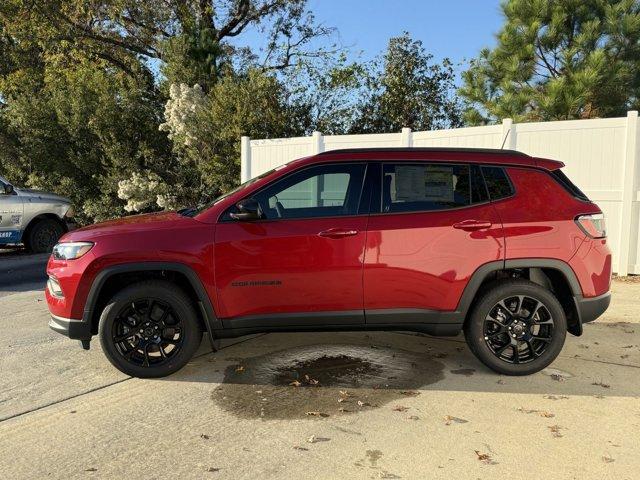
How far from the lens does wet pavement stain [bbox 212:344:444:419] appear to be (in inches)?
150

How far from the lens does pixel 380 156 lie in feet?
14.4

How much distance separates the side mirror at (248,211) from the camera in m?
4.11

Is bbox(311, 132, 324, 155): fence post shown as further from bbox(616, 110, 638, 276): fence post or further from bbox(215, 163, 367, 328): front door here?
bbox(215, 163, 367, 328): front door

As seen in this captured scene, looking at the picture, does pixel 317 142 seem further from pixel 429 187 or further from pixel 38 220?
pixel 429 187

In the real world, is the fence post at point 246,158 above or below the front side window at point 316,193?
above

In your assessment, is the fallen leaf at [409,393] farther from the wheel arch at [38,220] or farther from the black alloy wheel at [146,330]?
the wheel arch at [38,220]

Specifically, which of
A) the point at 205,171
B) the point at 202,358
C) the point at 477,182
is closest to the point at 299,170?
the point at 477,182

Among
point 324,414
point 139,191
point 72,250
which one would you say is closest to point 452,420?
point 324,414

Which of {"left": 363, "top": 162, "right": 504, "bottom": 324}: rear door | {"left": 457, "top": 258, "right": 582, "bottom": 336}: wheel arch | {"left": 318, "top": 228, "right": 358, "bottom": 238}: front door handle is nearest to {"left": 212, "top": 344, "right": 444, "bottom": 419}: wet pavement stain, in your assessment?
{"left": 363, "top": 162, "right": 504, "bottom": 324}: rear door

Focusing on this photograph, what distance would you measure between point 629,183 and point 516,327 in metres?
5.06

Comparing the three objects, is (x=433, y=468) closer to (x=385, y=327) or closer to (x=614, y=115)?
(x=385, y=327)

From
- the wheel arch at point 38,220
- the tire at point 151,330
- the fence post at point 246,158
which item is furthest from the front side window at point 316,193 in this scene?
the wheel arch at point 38,220

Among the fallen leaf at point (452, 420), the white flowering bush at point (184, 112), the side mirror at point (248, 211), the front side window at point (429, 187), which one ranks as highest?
the white flowering bush at point (184, 112)

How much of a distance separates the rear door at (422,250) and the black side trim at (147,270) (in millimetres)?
1229
